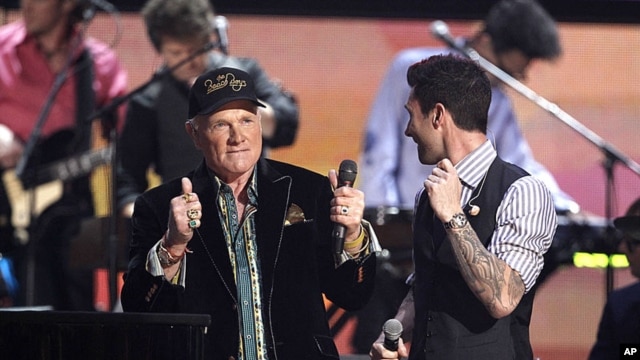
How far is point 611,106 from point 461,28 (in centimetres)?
94

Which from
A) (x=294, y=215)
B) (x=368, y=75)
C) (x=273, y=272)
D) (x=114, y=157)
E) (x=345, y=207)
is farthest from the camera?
(x=368, y=75)

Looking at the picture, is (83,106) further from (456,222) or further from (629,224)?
(456,222)

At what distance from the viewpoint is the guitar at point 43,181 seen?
6.76 meters

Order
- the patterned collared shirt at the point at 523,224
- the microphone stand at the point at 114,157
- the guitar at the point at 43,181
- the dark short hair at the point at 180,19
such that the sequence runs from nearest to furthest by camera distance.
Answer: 1. the patterned collared shirt at the point at 523,224
2. the microphone stand at the point at 114,157
3. the dark short hair at the point at 180,19
4. the guitar at the point at 43,181

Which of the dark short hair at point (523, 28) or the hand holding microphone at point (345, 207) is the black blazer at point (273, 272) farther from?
the dark short hair at point (523, 28)

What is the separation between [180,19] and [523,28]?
1.84 metres

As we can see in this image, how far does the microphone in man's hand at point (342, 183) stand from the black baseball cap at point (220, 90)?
434 mm

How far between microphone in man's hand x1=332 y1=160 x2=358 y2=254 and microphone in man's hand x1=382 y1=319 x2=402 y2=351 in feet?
0.89

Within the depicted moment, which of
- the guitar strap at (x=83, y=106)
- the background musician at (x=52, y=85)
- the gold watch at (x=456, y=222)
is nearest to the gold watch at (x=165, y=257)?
the gold watch at (x=456, y=222)

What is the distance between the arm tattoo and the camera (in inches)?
145

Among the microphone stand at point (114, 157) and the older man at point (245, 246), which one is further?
the microphone stand at point (114, 157)

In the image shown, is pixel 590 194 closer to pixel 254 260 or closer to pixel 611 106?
pixel 611 106

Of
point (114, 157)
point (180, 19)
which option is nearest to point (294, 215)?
point (114, 157)

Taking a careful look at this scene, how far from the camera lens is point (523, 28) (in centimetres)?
657
